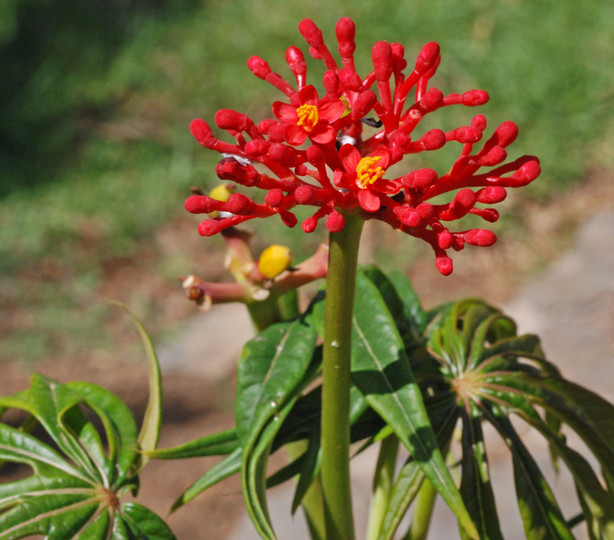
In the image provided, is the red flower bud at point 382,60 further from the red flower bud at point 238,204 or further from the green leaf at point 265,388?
the green leaf at point 265,388

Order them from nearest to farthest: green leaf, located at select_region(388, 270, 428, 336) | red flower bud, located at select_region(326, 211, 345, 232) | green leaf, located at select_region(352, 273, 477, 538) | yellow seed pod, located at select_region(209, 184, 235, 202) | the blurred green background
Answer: red flower bud, located at select_region(326, 211, 345, 232) < green leaf, located at select_region(352, 273, 477, 538) < yellow seed pod, located at select_region(209, 184, 235, 202) < green leaf, located at select_region(388, 270, 428, 336) < the blurred green background

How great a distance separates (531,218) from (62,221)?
145cm

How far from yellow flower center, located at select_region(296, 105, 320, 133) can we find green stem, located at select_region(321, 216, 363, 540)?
0.06 metres

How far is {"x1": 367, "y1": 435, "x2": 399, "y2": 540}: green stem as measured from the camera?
27.1 inches

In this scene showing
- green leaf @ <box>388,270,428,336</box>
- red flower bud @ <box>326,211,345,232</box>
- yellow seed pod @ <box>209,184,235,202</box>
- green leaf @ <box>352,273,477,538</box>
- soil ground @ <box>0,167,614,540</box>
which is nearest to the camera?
red flower bud @ <box>326,211,345,232</box>

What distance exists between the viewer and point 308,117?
1.38 ft

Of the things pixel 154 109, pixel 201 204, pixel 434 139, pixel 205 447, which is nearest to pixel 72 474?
pixel 205 447

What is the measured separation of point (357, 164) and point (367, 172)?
14 mm

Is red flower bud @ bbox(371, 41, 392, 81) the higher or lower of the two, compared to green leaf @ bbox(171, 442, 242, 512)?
higher

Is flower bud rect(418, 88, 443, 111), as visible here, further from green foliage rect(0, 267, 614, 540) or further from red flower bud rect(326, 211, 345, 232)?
green foliage rect(0, 267, 614, 540)

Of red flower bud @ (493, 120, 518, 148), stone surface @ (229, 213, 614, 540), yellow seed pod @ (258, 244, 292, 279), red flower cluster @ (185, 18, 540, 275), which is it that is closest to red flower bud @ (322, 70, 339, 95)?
red flower cluster @ (185, 18, 540, 275)

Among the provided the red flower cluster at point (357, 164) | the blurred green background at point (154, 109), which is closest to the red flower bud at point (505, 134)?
the red flower cluster at point (357, 164)

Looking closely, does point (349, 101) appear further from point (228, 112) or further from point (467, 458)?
point (467, 458)

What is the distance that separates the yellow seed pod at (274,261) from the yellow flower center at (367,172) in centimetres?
21
